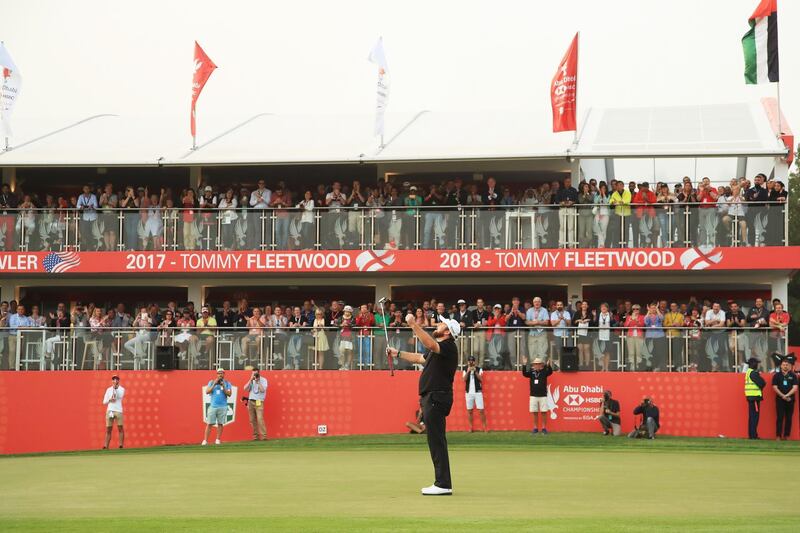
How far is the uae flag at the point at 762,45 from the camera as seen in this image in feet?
104

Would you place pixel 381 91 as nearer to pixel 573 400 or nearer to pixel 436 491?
pixel 573 400

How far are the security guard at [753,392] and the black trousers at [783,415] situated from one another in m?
0.46

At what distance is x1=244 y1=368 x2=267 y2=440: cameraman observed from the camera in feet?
101

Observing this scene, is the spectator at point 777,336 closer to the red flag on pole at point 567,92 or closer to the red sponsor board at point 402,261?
the red sponsor board at point 402,261

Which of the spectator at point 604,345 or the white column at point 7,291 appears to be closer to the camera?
the spectator at point 604,345

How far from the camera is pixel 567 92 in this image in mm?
34594

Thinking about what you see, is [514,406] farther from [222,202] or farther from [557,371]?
[222,202]

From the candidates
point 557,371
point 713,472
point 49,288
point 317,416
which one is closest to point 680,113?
point 557,371

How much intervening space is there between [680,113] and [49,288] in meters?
21.7

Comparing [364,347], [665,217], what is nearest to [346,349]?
[364,347]

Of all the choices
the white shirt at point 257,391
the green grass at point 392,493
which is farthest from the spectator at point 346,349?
the green grass at point 392,493

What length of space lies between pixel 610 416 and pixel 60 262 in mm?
16598

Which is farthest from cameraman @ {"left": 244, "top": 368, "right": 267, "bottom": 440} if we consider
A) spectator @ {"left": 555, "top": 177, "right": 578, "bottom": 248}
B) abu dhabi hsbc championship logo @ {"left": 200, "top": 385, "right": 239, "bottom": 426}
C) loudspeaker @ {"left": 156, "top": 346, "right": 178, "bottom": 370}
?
spectator @ {"left": 555, "top": 177, "right": 578, "bottom": 248}

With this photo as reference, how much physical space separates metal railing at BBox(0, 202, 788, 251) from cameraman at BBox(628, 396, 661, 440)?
569cm
